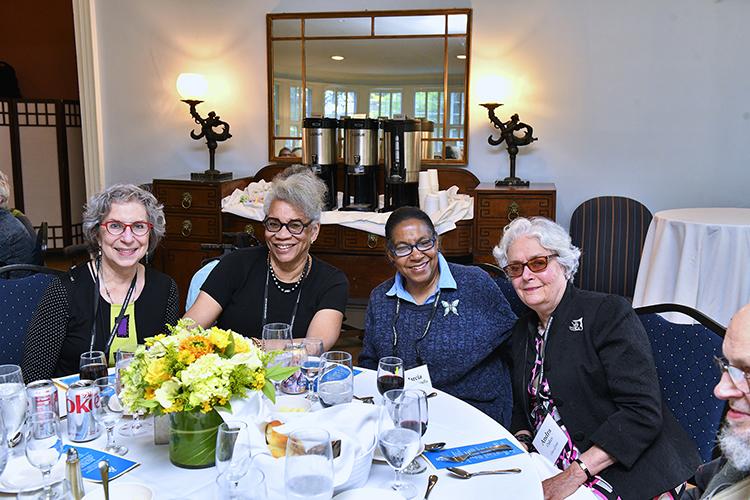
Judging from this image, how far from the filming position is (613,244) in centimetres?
438

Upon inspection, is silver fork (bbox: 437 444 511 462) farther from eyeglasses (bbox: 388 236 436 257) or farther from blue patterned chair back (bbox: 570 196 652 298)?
blue patterned chair back (bbox: 570 196 652 298)

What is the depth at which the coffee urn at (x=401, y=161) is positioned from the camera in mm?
4453

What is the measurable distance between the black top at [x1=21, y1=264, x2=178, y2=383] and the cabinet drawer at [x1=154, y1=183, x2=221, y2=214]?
227cm

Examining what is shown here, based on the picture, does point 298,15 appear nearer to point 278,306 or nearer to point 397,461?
point 278,306

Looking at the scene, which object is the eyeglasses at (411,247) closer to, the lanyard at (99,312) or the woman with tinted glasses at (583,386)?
the woman with tinted glasses at (583,386)

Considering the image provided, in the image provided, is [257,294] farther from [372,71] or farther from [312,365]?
[372,71]

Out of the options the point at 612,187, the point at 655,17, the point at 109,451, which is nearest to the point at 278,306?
the point at 109,451

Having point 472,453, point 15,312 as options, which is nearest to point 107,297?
point 15,312

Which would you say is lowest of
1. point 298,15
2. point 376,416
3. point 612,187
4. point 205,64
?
point 376,416

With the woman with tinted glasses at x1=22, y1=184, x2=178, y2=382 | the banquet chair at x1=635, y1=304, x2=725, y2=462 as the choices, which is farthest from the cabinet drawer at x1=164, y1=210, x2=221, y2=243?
the banquet chair at x1=635, y1=304, x2=725, y2=462

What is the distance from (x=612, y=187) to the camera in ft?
15.4

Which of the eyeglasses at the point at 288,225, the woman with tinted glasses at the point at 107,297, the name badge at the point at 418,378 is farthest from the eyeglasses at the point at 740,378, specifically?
the woman with tinted glasses at the point at 107,297

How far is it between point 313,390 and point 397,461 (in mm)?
469

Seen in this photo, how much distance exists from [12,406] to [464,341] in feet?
4.17
